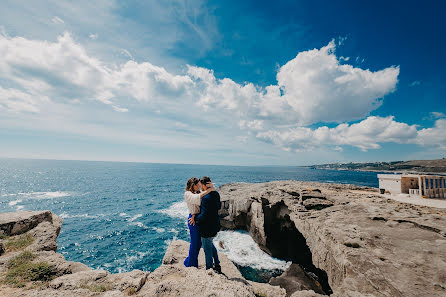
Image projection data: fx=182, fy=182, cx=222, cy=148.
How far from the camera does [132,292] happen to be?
459cm

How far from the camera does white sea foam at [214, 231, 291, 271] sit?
Answer: 1878cm

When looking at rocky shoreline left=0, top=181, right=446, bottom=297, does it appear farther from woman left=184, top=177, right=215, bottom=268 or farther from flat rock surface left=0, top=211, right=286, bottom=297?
woman left=184, top=177, right=215, bottom=268

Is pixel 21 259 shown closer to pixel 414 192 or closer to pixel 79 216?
pixel 414 192

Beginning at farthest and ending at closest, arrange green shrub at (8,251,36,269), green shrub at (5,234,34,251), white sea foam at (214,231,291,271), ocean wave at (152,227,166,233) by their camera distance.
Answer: ocean wave at (152,227,166,233) → white sea foam at (214,231,291,271) → green shrub at (5,234,34,251) → green shrub at (8,251,36,269)

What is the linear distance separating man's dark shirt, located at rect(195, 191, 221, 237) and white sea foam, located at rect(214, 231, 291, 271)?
15815mm

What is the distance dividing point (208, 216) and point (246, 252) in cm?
1866

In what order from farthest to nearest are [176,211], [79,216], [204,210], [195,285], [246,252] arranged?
[176,211]
[79,216]
[246,252]
[204,210]
[195,285]

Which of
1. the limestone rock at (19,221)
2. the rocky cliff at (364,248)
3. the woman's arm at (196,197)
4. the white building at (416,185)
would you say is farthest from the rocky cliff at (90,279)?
the white building at (416,185)

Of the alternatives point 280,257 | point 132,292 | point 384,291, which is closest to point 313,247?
point 384,291

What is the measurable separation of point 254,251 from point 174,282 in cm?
1979

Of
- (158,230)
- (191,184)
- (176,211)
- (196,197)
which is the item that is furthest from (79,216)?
(196,197)

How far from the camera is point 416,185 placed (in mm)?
24641

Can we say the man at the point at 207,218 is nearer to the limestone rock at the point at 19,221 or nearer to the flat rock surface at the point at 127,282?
the flat rock surface at the point at 127,282

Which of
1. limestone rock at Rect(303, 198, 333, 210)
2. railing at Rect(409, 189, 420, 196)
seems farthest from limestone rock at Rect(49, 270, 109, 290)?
railing at Rect(409, 189, 420, 196)
